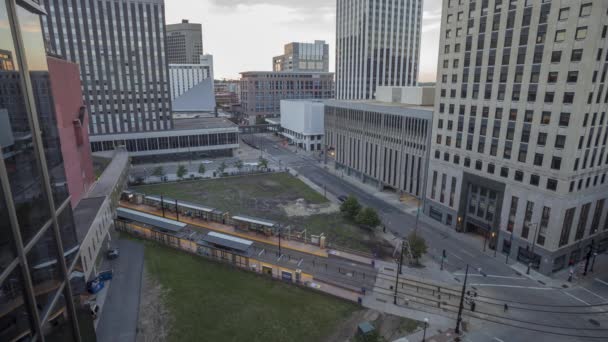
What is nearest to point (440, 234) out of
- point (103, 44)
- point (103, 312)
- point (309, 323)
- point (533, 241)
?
point (533, 241)

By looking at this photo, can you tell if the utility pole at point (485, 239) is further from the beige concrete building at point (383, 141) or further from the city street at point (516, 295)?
the beige concrete building at point (383, 141)

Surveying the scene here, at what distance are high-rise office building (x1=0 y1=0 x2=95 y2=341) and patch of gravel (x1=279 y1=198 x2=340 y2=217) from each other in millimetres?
51532

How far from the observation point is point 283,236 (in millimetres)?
52875

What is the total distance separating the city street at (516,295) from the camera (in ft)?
110

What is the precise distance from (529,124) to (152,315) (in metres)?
50.8

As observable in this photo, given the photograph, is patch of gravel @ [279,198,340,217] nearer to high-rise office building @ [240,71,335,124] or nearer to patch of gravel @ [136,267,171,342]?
patch of gravel @ [136,267,171,342]

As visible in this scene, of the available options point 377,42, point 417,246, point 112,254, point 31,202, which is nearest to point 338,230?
point 417,246

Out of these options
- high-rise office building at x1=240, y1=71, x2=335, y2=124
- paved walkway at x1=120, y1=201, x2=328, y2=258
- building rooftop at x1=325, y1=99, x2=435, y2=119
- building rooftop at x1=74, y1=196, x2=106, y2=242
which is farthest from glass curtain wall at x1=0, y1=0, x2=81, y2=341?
high-rise office building at x1=240, y1=71, x2=335, y2=124

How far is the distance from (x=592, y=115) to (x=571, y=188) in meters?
8.99

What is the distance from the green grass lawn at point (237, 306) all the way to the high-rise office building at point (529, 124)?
27.6 metres

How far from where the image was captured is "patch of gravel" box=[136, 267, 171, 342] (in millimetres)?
32250

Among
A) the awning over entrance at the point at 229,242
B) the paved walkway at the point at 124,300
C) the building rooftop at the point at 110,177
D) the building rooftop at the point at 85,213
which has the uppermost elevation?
the building rooftop at the point at 85,213

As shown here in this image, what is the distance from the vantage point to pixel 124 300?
37438 mm

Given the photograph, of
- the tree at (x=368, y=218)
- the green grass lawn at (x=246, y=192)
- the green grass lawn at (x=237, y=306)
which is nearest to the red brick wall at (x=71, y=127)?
the green grass lawn at (x=237, y=306)
